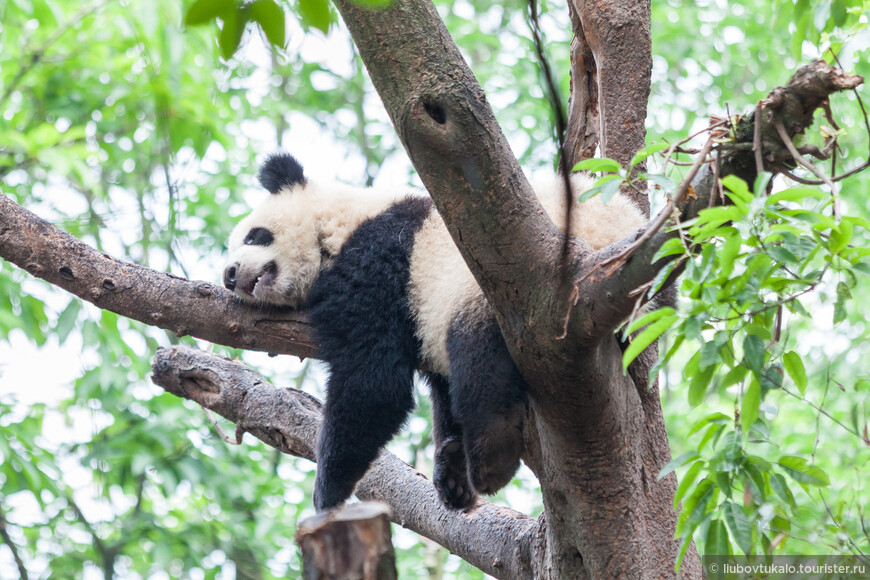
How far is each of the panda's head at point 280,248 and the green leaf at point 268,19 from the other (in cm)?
254

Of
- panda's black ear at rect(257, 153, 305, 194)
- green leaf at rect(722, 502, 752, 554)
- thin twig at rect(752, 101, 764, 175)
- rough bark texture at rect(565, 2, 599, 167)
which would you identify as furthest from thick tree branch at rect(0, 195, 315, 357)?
thin twig at rect(752, 101, 764, 175)

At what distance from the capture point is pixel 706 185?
1.94 meters

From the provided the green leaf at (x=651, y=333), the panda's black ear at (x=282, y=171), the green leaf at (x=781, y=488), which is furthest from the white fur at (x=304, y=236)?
the green leaf at (x=781, y=488)

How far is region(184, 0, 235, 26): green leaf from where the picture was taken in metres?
1.04

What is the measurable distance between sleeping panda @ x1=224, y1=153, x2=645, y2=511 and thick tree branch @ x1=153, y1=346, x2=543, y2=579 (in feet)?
0.63

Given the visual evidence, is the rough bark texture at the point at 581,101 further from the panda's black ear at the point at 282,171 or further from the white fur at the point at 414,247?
the panda's black ear at the point at 282,171

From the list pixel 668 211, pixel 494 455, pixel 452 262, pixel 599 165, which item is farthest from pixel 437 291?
pixel 668 211

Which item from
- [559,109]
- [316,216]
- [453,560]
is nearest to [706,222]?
[559,109]

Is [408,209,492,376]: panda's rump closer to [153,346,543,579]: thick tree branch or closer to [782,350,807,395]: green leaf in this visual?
[153,346,543,579]: thick tree branch

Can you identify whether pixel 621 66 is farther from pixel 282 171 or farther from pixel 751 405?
pixel 751 405

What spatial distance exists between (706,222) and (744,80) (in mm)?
9032

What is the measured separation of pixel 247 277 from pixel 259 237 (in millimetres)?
395

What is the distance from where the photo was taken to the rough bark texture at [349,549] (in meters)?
1.50

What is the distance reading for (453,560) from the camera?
809 cm
